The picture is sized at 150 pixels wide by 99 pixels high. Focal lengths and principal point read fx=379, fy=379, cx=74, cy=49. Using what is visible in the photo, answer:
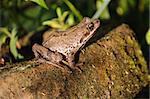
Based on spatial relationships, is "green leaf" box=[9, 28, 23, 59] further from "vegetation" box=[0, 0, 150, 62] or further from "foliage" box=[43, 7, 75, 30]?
"foliage" box=[43, 7, 75, 30]

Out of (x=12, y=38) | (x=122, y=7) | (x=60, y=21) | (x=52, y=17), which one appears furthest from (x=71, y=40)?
(x=122, y=7)

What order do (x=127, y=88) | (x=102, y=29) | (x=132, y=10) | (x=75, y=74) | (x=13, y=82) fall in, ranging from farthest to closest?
(x=132, y=10) < (x=102, y=29) < (x=127, y=88) < (x=75, y=74) < (x=13, y=82)

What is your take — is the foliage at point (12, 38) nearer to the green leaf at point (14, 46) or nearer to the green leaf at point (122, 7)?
the green leaf at point (14, 46)

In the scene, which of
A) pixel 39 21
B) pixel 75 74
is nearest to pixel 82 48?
pixel 75 74

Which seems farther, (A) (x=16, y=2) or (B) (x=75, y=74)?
(A) (x=16, y=2)

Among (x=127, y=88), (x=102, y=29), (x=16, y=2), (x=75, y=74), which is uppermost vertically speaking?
(x=16, y=2)

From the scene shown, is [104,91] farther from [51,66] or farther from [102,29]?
[102,29]

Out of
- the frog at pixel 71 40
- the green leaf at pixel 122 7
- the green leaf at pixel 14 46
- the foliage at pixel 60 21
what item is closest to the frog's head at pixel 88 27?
the frog at pixel 71 40
